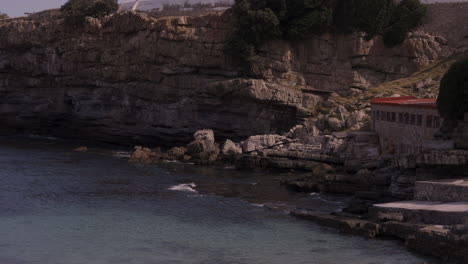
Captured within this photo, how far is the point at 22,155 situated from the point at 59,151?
163 inches

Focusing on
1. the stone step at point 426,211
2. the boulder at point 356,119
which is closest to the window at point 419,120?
the stone step at point 426,211

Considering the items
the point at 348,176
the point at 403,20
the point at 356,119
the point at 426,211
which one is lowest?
the point at 348,176

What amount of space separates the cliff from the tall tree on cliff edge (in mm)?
23640

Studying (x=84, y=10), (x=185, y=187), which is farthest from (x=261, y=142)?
(x=84, y=10)

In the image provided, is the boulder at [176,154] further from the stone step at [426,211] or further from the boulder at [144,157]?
the stone step at [426,211]

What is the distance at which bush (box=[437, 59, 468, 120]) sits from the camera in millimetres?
38094

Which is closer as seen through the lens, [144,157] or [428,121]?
[428,121]

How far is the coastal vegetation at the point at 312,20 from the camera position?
2483 inches

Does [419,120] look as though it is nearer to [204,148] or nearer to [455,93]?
[455,93]

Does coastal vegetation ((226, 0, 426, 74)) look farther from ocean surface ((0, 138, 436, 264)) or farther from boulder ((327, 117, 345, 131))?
ocean surface ((0, 138, 436, 264))

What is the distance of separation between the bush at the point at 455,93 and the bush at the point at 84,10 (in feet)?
145

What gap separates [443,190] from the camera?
32.7 metres

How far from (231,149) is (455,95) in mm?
22868

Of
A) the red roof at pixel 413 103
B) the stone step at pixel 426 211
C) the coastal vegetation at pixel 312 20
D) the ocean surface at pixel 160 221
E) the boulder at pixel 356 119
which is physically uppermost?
the coastal vegetation at pixel 312 20
